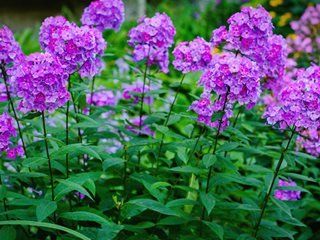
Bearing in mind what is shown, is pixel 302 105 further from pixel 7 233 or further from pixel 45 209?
pixel 7 233

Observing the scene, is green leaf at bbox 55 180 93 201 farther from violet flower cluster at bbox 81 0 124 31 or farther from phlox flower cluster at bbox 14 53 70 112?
violet flower cluster at bbox 81 0 124 31

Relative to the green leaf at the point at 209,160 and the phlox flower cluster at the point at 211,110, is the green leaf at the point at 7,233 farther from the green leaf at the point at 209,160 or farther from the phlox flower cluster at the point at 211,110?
the phlox flower cluster at the point at 211,110

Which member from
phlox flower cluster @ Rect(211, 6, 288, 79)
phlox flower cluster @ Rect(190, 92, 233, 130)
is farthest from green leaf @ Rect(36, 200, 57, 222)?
phlox flower cluster @ Rect(211, 6, 288, 79)

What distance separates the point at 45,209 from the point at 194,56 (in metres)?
0.99

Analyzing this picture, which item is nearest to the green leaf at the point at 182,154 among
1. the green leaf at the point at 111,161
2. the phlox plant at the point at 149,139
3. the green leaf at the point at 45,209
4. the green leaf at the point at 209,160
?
the phlox plant at the point at 149,139

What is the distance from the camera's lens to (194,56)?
105 inches

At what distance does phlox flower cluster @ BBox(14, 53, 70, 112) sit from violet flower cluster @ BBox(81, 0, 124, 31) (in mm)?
890

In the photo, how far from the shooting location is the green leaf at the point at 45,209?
7.07 ft

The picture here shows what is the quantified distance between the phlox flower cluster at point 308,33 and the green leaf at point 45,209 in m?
3.17

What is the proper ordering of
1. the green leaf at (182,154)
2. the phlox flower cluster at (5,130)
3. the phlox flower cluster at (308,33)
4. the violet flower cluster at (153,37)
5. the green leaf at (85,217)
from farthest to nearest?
the phlox flower cluster at (308,33) < the violet flower cluster at (153,37) < the green leaf at (182,154) < the phlox flower cluster at (5,130) < the green leaf at (85,217)

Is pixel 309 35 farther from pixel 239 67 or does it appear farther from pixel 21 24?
pixel 21 24

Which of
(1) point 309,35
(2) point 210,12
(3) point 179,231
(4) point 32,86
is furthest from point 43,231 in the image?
(2) point 210,12

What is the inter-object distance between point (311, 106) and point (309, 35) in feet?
9.94

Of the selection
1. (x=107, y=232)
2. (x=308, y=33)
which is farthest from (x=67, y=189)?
(x=308, y=33)
